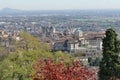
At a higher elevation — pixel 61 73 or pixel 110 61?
pixel 61 73

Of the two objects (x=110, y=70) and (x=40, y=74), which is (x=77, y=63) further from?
(x=110, y=70)

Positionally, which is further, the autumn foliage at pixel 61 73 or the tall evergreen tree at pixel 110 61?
the tall evergreen tree at pixel 110 61

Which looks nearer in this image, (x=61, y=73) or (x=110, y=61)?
(x=61, y=73)

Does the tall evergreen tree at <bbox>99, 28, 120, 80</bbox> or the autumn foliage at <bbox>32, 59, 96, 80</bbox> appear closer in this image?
the autumn foliage at <bbox>32, 59, 96, 80</bbox>

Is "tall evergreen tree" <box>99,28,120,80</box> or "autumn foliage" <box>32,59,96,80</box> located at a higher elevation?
"autumn foliage" <box>32,59,96,80</box>

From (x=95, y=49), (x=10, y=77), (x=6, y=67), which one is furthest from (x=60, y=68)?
(x=95, y=49)

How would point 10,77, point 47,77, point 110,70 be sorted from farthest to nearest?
point 10,77 → point 110,70 → point 47,77

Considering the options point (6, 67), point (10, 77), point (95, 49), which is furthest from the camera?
point (95, 49)

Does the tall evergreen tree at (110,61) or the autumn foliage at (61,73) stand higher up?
the autumn foliage at (61,73)
